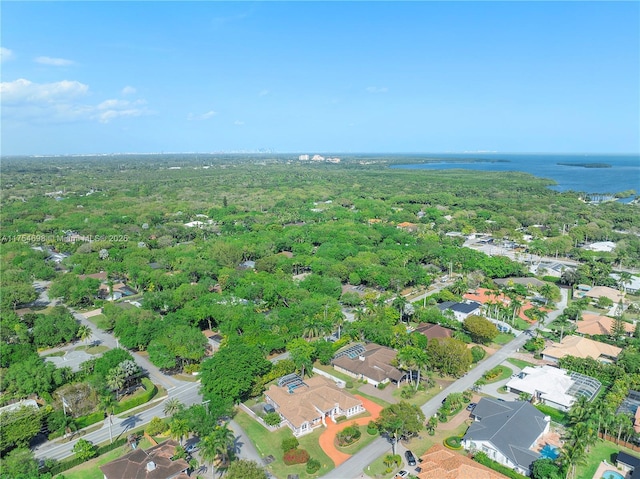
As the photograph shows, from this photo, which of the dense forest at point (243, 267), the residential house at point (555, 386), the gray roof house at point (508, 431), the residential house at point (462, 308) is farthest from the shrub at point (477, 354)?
the residential house at point (462, 308)

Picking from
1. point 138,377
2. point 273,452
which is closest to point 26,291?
point 138,377

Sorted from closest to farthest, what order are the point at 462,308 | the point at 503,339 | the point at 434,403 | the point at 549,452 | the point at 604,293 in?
the point at 549,452 < the point at 434,403 < the point at 503,339 < the point at 462,308 < the point at 604,293

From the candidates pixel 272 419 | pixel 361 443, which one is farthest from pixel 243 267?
pixel 361 443

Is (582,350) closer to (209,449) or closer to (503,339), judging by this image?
(503,339)

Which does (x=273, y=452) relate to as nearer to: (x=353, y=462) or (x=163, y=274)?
(x=353, y=462)

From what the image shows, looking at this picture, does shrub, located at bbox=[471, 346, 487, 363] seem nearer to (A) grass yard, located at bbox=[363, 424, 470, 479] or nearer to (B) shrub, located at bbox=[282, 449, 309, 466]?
(A) grass yard, located at bbox=[363, 424, 470, 479]

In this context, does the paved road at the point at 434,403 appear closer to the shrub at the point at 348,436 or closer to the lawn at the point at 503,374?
the lawn at the point at 503,374
